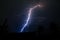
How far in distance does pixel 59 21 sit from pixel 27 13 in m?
0.64

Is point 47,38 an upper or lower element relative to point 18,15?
lower

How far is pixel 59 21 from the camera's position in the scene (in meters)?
3.61

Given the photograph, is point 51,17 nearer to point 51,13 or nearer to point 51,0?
point 51,13

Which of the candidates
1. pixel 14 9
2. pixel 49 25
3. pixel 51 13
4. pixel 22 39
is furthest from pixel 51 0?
pixel 22 39

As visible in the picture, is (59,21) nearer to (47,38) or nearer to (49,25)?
(49,25)

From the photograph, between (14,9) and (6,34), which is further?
(14,9)

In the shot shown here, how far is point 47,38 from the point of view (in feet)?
11.3

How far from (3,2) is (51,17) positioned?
3.21ft

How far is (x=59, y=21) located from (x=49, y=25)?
22 centimetres

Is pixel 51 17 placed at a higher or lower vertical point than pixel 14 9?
lower

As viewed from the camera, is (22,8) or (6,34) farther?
(22,8)

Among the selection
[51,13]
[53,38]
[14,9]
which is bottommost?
[53,38]

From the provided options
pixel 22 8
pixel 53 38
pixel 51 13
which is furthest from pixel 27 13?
pixel 53 38

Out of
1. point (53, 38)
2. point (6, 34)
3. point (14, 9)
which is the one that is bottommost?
point (53, 38)
